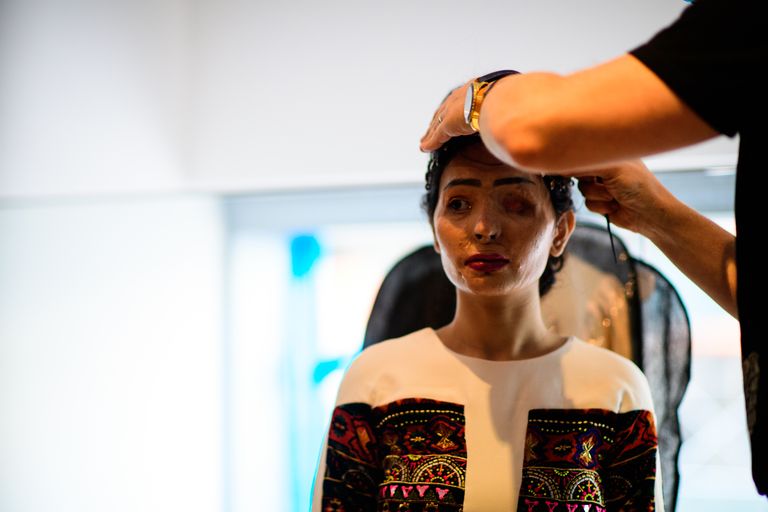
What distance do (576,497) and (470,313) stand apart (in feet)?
1.13

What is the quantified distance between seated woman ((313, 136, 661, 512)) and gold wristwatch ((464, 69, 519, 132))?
0.79 feet

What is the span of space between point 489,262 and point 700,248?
30cm

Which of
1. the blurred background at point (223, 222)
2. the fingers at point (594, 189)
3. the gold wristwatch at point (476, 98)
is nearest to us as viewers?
the gold wristwatch at point (476, 98)

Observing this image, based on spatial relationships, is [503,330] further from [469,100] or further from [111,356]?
[111,356]

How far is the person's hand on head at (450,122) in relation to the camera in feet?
3.37

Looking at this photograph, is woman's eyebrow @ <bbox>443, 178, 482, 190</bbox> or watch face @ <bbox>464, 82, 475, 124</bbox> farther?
woman's eyebrow @ <bbox>443, 178, 482, 190</bbox>

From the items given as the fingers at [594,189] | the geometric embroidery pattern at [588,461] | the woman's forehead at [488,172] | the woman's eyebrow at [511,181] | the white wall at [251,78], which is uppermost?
the white wall at [251,78]

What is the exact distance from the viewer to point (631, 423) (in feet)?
3.99

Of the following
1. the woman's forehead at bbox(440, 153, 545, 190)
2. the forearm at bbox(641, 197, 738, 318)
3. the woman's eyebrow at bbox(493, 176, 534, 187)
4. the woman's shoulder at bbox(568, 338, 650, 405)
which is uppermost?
the woman's forehead at bbox(440, 153, 545, 190)

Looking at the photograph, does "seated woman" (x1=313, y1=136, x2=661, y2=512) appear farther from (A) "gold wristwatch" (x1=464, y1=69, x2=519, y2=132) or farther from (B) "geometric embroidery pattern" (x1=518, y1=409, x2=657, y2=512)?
(A) "gold wristwatch" (x1=464, y1=69, x2=519, y2=132)

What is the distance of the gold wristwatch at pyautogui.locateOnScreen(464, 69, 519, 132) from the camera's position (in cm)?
96

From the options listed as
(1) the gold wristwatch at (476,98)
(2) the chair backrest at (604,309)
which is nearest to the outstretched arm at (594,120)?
(1) the gold wristwatch at (476,98)

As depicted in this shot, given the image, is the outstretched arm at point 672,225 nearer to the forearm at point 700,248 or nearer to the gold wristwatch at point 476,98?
the forearm at point 700,248

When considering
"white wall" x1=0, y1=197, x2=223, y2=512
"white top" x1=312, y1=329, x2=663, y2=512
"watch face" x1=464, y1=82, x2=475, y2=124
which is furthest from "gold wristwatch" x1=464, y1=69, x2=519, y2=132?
"white wall" x1=0, y1=197, x2=223, y2=512
